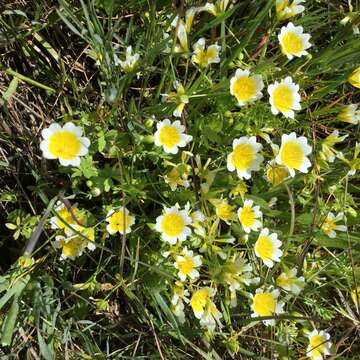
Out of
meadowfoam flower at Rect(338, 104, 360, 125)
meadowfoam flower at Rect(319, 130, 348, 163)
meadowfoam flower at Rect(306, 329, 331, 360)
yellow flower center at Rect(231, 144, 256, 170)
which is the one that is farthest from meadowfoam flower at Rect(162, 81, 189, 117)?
meadowfoam flower at Rect(306, 329, 331, 360)

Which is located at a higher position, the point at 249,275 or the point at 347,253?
the point at 347,253

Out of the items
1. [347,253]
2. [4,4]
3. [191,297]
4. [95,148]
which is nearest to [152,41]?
[95,148]

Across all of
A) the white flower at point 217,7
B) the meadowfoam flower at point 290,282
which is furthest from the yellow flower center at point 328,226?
the white flower at point 217,7

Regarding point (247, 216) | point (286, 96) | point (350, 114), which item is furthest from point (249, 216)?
point (350, 114)

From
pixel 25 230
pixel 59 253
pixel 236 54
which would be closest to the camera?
pixel 236 54

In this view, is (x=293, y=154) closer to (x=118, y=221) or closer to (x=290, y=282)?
(x=290, y=282)

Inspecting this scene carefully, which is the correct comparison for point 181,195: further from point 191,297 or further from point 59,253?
point 59,253
